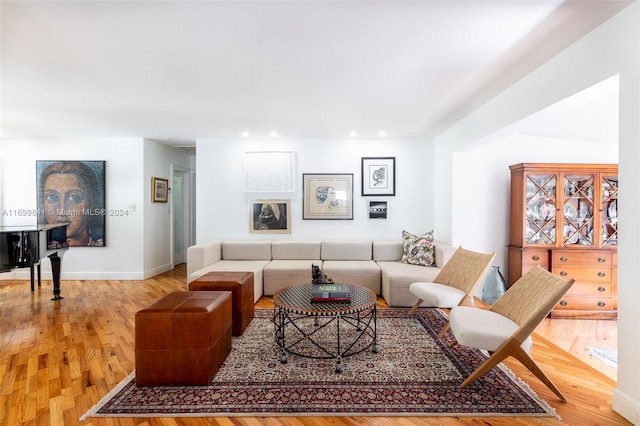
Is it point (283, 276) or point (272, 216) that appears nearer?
point (283, 276)

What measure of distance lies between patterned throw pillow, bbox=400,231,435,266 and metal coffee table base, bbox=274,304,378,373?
135cm

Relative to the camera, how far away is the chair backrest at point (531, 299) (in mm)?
1860

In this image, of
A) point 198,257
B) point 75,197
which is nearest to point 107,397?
point 198,257

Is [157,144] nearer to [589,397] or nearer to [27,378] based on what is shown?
[27,378]

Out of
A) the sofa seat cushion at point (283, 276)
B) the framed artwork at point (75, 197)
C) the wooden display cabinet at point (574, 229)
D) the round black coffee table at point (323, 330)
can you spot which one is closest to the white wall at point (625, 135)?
the round black coffee table at point (323, 330)

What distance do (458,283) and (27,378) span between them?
12.5 ft

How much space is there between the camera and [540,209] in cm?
385

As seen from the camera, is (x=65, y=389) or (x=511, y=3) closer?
(x=511, y=3)

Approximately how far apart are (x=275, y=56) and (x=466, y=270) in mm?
2747

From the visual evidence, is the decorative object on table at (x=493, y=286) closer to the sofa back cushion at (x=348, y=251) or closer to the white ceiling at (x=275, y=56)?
the sofa back cushion at (x=348, y=251)

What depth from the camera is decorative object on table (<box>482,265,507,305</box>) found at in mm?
4027

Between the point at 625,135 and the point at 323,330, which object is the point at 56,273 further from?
the point at 625,135

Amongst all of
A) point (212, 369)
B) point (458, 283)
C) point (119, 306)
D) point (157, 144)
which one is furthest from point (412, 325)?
point (157, 144)

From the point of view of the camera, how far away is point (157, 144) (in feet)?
17.5
